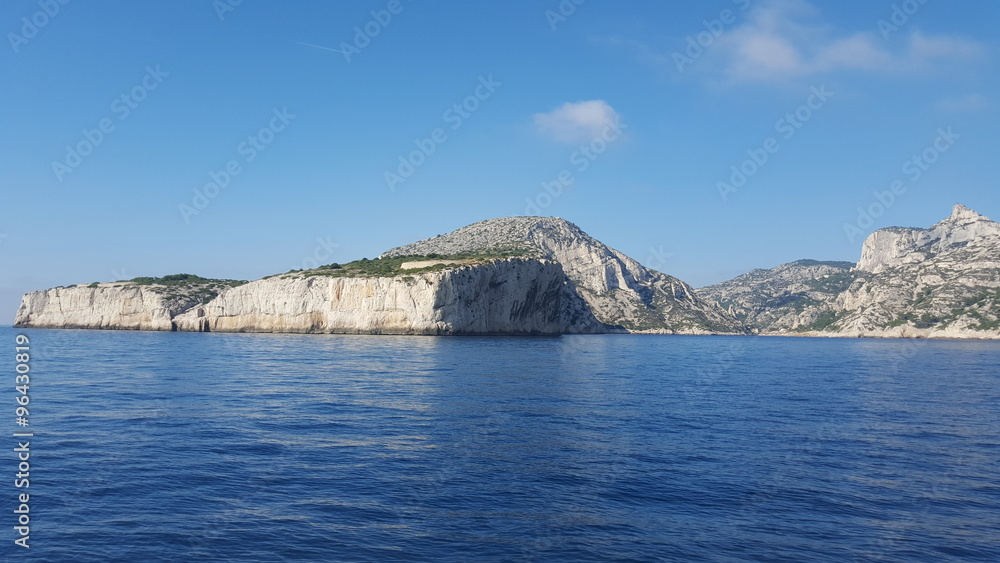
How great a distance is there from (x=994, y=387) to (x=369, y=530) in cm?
4969

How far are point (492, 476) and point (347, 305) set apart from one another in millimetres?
107009

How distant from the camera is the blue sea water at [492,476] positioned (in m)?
12.6

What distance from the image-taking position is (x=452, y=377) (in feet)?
140

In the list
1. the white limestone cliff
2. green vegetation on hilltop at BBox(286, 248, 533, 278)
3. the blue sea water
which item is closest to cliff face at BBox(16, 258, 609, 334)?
the white limestone cliff

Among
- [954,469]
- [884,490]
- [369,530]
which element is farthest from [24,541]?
[954,469]

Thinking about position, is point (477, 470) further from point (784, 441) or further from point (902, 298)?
point (902, 298)

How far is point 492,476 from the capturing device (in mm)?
17500

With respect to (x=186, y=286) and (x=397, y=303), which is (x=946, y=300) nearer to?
(x=397, y=303)

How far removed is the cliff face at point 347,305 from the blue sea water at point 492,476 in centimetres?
7944

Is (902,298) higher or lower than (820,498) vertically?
higher

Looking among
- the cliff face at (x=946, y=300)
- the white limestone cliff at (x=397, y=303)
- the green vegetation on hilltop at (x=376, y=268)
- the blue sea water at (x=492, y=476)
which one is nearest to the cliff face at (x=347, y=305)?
the white limestone cliff at (x=397, y=303)

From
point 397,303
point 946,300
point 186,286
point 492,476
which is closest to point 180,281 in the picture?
point 186,286

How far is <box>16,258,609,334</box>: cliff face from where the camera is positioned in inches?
4550

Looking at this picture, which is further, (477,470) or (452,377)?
(452,377)
